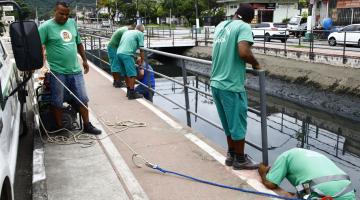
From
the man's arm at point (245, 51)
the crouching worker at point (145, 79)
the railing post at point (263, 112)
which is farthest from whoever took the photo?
the crouching worker at point (145, 79)

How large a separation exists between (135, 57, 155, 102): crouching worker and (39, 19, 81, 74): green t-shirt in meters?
2.71

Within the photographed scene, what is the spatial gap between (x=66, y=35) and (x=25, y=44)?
7.28ft

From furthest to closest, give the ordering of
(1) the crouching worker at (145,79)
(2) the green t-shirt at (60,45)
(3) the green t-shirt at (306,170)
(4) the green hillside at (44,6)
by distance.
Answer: (4) the green hillside at (44,6), (1) the crouching worker at (145,79), (2) the green t-shirt at (60,45), (3) the green t-shirt at (306,170)

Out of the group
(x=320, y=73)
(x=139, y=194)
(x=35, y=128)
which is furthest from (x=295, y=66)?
(x=139, y=194)

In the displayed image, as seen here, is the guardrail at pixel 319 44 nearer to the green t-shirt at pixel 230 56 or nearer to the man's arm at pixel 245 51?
the green t-shirt at pixel 230 56

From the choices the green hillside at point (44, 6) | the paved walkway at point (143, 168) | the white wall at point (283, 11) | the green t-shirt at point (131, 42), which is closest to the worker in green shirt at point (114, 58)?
the green t-shirt at point (131, 42)

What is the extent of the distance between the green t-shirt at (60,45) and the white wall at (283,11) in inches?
2071

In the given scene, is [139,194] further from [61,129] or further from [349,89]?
[349,89]

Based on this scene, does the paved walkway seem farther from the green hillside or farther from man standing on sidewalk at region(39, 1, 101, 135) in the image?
the green hillside

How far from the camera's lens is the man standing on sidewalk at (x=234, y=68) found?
12.8 ft

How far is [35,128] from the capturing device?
602cm

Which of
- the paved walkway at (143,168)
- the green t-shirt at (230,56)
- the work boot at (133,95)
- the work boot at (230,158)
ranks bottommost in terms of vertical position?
the paved walkway at (143,168)

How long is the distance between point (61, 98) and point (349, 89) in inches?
477

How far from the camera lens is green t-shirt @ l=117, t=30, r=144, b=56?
7.88 metres
